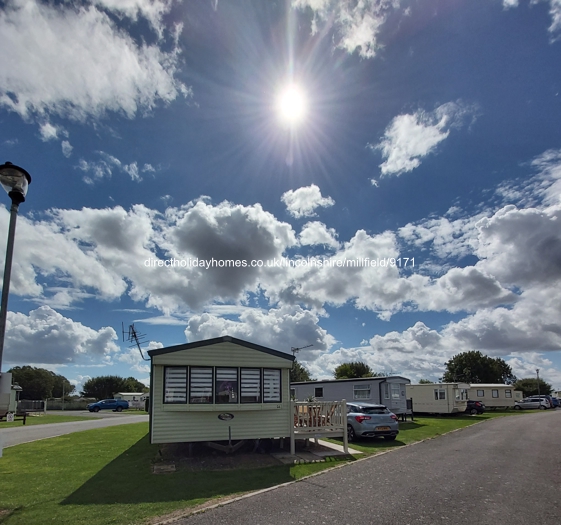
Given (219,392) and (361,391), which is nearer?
(219,392)

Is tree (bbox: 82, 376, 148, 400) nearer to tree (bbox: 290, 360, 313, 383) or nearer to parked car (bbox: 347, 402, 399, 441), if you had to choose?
tree (bbox: 290, 360, 313, 383)

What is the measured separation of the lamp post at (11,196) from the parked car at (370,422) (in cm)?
1275

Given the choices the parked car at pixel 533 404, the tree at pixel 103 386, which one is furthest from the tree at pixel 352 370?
the tree at pixel 103 386

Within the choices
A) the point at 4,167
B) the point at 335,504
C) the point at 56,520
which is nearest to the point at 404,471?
the point at 335,504

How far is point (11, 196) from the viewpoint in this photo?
5.71 meters

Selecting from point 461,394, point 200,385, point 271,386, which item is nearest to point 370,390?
point 461,394

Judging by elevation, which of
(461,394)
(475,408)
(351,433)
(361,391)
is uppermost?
(361,391)

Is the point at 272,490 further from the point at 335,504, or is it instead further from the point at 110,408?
the point at 110,408

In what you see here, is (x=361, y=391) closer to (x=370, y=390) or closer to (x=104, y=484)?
(x=370, y=390)

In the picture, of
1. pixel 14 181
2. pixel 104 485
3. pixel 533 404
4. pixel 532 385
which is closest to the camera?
pixel 14 181

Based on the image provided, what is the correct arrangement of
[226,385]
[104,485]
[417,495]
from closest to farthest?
1. [417,495]
2. [104,485]
3. [226,385]

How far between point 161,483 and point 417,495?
4.91m

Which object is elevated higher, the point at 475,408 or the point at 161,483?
the point at 161,483

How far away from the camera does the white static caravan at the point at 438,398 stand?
31344 mm
